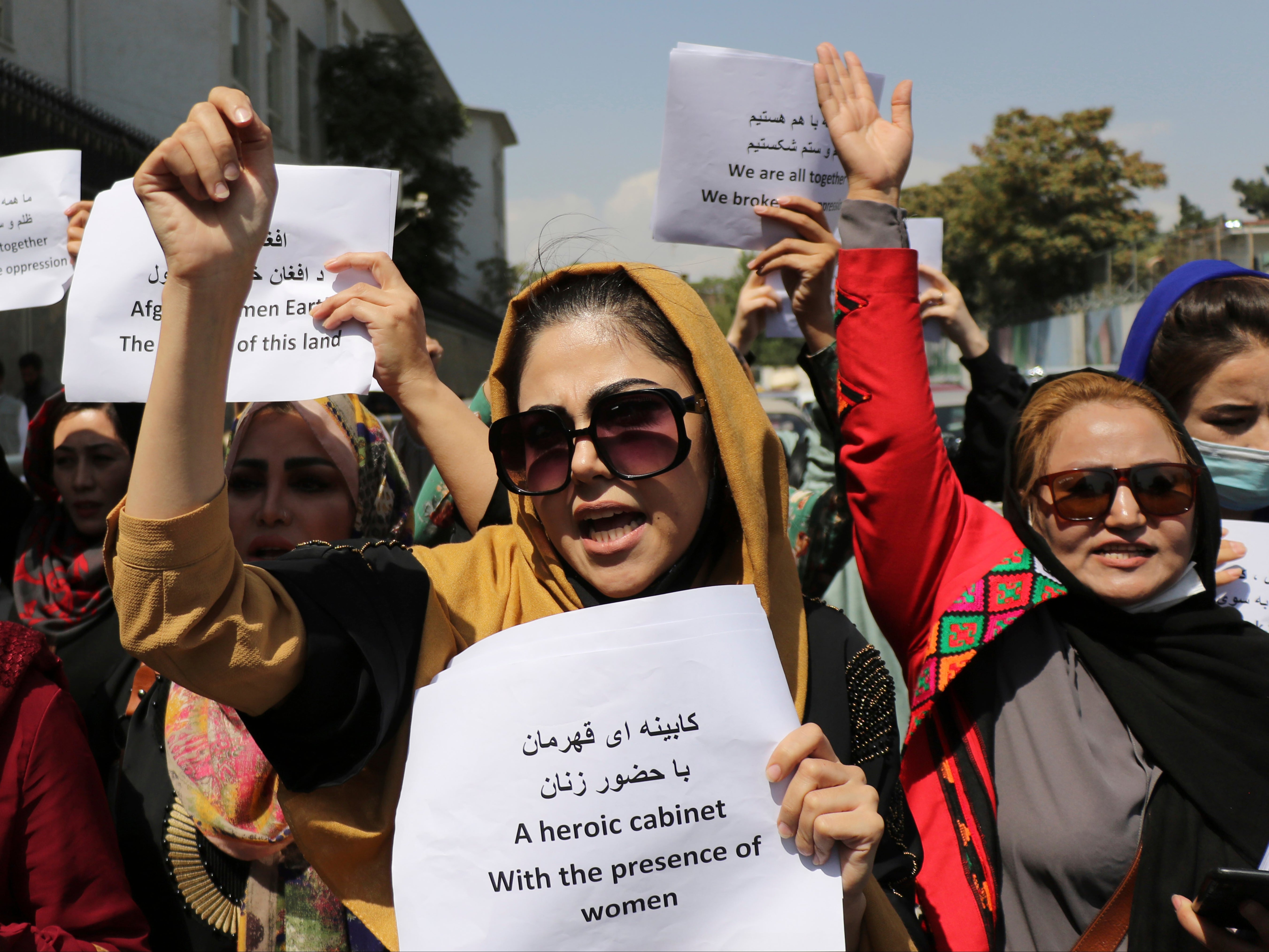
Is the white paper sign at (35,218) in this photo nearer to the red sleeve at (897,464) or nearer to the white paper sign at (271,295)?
the white paper sign at (271,295)

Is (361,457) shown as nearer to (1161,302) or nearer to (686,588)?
(686,588)

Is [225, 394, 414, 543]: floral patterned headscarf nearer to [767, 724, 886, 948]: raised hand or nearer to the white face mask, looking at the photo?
[767, 724, 886, 948]: raised hand

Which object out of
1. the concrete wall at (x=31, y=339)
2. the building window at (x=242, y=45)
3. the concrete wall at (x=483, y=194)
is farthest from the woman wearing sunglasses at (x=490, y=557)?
the concrete wall at (x=483, y=194)

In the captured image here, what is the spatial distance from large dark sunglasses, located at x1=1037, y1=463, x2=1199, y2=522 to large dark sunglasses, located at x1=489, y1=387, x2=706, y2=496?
0.89 meters

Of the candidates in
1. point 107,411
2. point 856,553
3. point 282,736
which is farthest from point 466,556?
point 107,411

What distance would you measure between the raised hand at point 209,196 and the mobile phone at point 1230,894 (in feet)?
5.46

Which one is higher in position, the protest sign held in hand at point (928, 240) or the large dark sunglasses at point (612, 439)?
the protest sign held in hand at point (928, 240)

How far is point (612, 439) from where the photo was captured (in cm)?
150

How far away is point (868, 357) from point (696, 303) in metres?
0.47

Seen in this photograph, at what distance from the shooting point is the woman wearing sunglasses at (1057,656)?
71.7 inches

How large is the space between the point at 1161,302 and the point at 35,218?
9.79 ft

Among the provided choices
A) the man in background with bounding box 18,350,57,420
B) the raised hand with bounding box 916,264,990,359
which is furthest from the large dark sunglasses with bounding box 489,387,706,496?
the man in background with bounding box 18,350,57,420

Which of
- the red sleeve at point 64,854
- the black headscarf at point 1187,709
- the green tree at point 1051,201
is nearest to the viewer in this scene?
the red sleeve at point 64,854

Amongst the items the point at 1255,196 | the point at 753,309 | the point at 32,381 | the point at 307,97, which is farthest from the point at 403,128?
the point at 1255,196
